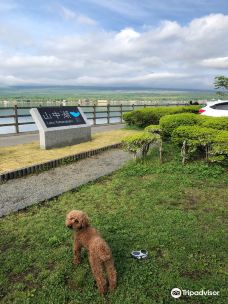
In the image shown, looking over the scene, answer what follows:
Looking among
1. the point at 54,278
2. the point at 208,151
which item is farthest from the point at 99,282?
the point at 208,151

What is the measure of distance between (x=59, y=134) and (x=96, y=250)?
791 cm

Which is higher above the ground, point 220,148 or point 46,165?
point 220,148

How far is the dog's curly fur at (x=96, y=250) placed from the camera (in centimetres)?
325

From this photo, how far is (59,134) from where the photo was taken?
35.2 ft

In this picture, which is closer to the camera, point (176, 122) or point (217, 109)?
point (176, 122)

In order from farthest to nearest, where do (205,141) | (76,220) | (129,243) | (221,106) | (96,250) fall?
(221,106) → (205,141) → (129,243) → (76,220) → (96,250)

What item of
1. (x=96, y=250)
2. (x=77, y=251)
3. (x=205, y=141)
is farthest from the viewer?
(x=205, y=141)

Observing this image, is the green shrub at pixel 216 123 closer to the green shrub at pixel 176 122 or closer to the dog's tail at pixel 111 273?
the green shrub at pixel 176 122

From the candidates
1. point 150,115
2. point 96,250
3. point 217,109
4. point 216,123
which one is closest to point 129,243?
point 96,250

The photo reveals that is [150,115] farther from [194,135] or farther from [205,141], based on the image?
[205,141]

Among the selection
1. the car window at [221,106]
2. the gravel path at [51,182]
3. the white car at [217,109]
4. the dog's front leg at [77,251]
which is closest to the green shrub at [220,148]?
the gravel path at [51,182]

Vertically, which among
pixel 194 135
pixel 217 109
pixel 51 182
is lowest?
pixel 51 182

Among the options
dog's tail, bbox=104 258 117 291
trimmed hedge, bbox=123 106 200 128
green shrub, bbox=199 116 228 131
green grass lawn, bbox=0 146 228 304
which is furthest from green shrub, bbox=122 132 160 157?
trimmed hedge, bbox=123 106 200 128

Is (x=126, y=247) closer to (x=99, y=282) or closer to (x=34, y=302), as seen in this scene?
(x=99, y=282)
